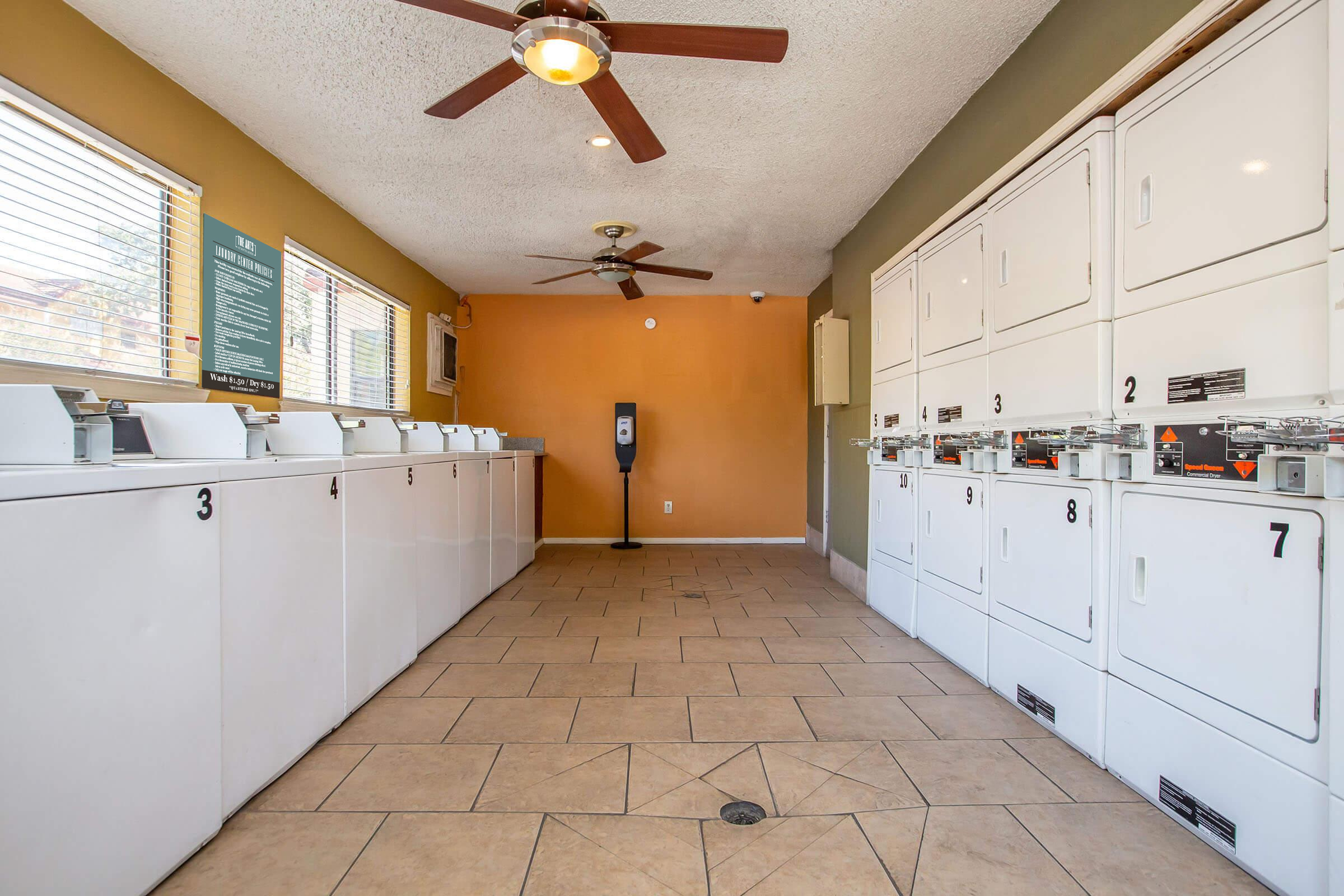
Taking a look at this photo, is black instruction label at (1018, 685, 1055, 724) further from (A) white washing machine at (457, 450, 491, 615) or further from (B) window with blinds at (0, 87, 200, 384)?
(B) window with blinds at (0, 87, 200, 384)

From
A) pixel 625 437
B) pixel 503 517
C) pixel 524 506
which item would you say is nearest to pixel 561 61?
pixel 503 517

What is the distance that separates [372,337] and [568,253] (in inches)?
65.4

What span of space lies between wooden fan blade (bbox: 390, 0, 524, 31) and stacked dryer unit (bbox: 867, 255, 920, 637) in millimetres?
2293

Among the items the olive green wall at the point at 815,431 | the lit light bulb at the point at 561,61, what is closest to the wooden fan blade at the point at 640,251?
the lit light bulb at the point at 561,61

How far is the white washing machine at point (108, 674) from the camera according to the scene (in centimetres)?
103

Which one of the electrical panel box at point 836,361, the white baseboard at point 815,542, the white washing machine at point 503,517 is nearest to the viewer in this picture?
the white washing machine at point 503,517

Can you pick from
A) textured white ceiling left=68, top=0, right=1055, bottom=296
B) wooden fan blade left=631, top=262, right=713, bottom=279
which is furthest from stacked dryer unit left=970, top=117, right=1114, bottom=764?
wooden fan blade left=631, top=262, right=713, bottom=279

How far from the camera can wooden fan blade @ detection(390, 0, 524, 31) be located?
163 centimetres

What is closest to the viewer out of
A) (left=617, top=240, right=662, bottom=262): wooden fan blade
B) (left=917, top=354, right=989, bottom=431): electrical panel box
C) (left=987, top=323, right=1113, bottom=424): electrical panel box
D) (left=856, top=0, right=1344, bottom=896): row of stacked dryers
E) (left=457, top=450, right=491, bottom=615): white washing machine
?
(left=856, top=0, right=1344, bottom=896): row of stacked dryers

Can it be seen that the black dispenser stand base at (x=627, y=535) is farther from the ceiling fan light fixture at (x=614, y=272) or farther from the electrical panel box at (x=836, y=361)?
the electrical panel box at (x=836, y=361)

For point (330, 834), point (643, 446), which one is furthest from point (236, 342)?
point (643, 446)

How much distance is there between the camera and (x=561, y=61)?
6.09ft

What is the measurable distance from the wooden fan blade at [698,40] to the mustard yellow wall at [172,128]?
1.76 metres

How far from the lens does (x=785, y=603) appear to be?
12.4 ft
